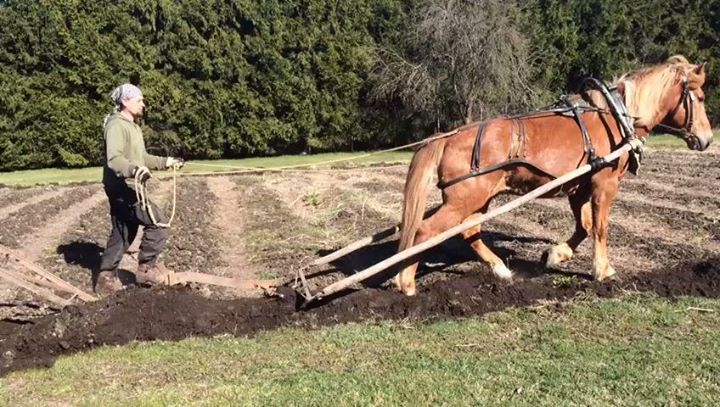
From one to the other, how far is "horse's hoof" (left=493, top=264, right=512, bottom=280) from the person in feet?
10.2

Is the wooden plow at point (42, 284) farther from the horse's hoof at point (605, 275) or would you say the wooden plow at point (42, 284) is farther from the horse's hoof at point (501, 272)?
the horse's hoof at point (605, 275)

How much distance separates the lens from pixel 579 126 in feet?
20.2

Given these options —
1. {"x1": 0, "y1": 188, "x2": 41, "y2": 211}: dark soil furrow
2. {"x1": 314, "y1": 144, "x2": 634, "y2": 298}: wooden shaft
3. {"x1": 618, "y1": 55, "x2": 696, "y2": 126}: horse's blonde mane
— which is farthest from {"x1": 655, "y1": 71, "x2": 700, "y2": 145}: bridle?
{"x1": 0, "y1": 188, "x2": 41, "y2": 211}: dark soil furrow

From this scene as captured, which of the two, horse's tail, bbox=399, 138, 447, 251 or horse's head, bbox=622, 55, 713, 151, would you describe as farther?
horse's head, bbox=622, 55, 713, 151

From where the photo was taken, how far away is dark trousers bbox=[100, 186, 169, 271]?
247 inches

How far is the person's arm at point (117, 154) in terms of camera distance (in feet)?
19.6

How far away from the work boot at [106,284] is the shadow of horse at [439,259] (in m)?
1.94

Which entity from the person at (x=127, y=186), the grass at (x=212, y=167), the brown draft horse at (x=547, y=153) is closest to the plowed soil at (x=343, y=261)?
the brown draft horse at (x=547, y=153)

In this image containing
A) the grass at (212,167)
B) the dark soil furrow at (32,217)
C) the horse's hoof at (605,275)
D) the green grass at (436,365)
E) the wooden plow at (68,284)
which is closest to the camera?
the green grass at (436,365)

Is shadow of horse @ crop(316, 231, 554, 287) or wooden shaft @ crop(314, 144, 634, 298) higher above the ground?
wooden shaft @ crop(314, 144, 634, 298)

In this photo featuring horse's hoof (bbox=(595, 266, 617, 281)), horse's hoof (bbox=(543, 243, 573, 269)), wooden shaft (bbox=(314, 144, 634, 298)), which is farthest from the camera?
horse's hoof (bbox=(543, 243, 573, 269))

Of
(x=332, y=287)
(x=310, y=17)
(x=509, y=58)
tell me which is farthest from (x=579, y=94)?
(x=310, y=17)

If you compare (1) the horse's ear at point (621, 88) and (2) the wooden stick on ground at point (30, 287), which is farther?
(1) the horse's ear at point (621, 88)

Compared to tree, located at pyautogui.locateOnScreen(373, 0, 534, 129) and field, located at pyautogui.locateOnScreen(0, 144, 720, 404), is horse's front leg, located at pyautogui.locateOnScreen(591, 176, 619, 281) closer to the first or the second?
field, located at pyautogui.locateOnScreen(0, 144, 720, 404)
